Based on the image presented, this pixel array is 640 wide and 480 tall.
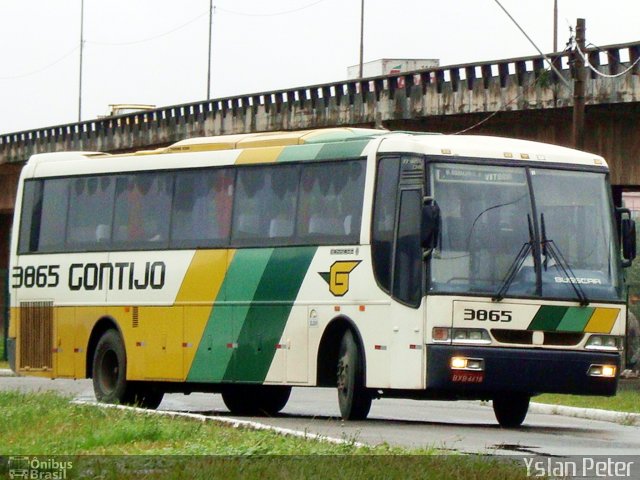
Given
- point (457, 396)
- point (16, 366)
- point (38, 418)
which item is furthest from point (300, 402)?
point (38, 418)

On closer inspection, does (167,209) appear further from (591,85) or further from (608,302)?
(591,85)

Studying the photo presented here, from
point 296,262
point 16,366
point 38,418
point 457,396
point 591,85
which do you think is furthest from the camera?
point 591,85

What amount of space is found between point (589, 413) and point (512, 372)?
615cm

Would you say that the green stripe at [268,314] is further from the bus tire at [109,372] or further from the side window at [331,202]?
the bus tire at [109,372]

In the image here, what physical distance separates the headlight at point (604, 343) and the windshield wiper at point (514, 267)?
113cm

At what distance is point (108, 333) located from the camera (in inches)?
884

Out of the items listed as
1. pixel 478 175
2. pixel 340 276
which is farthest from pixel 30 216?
pixel 478 175

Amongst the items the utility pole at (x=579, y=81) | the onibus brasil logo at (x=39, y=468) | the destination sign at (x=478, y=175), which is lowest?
the onibus brasil logo at (x=39, y=468)

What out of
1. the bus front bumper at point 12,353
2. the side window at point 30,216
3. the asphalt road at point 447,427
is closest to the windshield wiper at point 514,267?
the asphalt road at point 447,427

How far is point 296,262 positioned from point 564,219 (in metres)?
2.97

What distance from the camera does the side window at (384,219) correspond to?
1836 centimetres

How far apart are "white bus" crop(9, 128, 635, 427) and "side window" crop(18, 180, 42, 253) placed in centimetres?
138

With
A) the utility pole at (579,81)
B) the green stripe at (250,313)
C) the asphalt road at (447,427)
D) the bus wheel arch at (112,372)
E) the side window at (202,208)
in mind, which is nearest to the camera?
the asphalt road at (447,427)
